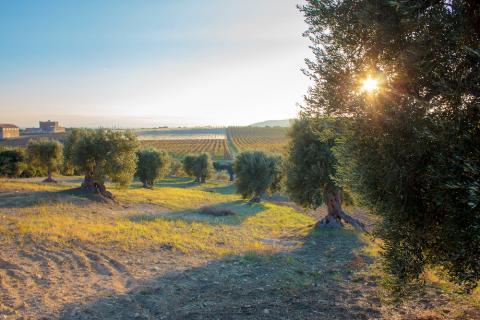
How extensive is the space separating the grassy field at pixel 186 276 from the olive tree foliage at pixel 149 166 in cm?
3858

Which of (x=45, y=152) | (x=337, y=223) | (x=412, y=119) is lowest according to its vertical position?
(x=337, y=223)

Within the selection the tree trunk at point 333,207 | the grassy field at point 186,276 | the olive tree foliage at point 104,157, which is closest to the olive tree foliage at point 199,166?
the olive tree foliage at point 104,157

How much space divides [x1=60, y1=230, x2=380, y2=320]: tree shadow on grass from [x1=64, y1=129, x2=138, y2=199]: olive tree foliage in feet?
77.0

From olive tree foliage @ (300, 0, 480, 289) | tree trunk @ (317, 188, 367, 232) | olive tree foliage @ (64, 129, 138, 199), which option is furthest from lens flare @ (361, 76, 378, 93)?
olive tree foliage @ (64, 129, 138, 199)

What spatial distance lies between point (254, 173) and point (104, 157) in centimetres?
2274

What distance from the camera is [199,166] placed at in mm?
86875

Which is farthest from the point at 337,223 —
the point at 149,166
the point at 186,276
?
the point at 149,166

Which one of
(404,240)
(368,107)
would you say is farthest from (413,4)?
(404,240)

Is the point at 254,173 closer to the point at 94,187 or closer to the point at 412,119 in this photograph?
the point at 94,187

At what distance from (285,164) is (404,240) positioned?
20314 millimetres

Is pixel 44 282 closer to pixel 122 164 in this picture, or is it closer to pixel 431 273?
pixel 431 273

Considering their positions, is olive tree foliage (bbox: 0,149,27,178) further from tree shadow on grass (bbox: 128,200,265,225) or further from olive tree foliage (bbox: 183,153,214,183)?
tree shadow on grass (bbox: 128,200,265,225)

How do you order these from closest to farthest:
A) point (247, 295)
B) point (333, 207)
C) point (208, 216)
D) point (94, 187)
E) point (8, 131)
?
point (247, 295)
point (333, 207)
point (208, 216)
point (94, 187)
point (8, 131)

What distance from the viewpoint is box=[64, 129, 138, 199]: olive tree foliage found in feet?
119
